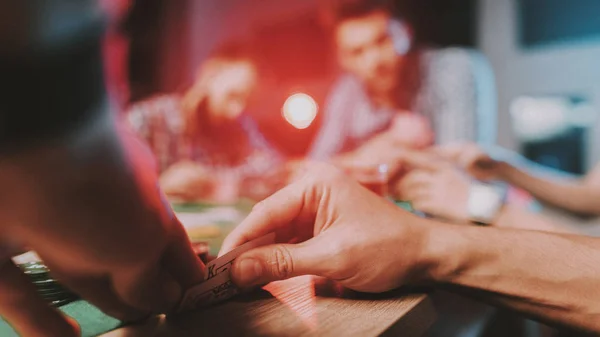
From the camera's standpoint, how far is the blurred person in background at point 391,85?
2.82m

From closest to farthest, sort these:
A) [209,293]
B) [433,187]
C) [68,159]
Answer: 1. [68,159]
2. [209,293]
3. [433,187]

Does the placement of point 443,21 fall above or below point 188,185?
above

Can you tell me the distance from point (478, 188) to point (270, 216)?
3.57ft

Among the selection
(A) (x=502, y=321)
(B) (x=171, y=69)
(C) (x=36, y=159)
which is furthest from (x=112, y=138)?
(B) (x=171, y=69)

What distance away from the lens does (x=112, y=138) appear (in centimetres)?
29

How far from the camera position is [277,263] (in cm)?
59

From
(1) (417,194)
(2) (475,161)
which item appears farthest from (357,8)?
(1) (417,194)

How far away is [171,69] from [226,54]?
2.80ft

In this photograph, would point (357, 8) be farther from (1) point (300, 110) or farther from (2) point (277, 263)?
(2) point (277, 263)

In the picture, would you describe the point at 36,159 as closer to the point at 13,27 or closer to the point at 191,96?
the point at 13,27

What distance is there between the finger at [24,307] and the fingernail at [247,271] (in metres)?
0.19

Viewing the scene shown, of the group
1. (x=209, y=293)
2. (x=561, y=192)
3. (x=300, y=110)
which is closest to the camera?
(x=209, y=293)

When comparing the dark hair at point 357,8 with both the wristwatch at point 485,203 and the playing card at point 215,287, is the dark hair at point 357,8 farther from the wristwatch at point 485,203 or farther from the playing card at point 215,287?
the playing card at point 215,287

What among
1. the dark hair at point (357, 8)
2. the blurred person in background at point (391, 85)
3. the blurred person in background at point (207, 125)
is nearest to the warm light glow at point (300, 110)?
the blurred person in background at point (391, 85)
